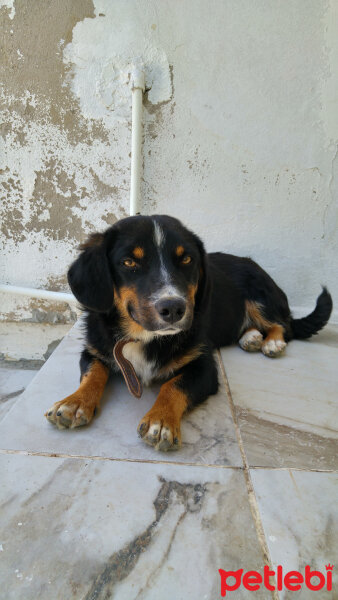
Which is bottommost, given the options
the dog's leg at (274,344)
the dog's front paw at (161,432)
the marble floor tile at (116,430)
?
the dog's leg at (274,344)

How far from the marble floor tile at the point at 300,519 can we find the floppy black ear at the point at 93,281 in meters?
1.06

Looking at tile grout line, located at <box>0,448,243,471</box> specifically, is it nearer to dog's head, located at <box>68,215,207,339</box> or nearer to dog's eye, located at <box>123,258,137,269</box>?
dog's head, located at <box>68,215,207,339</box>

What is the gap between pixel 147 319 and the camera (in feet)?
5.51

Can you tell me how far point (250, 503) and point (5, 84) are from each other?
3713mm

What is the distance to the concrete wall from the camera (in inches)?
116

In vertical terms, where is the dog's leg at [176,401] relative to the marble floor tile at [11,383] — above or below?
above

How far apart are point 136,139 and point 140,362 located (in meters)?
2.05

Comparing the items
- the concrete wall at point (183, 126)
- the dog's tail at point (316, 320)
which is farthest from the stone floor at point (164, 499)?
the concrete wall at point (183, 126)

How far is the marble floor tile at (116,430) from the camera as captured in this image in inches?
59.1

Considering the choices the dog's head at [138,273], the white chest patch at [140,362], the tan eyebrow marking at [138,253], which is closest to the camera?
the dog's head at [138,273]

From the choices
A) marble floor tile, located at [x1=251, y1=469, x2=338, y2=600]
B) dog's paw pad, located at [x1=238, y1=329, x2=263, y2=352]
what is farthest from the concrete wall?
marble floor tile, located at [x1=251, y1=469, x2=338, y2=600]

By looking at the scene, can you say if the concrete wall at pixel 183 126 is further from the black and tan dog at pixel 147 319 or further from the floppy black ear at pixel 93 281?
the floppy black ear at pixel 93 281

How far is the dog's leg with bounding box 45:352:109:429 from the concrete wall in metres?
1.83

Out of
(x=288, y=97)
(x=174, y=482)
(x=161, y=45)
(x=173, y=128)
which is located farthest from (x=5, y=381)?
(x=288, y=97)
